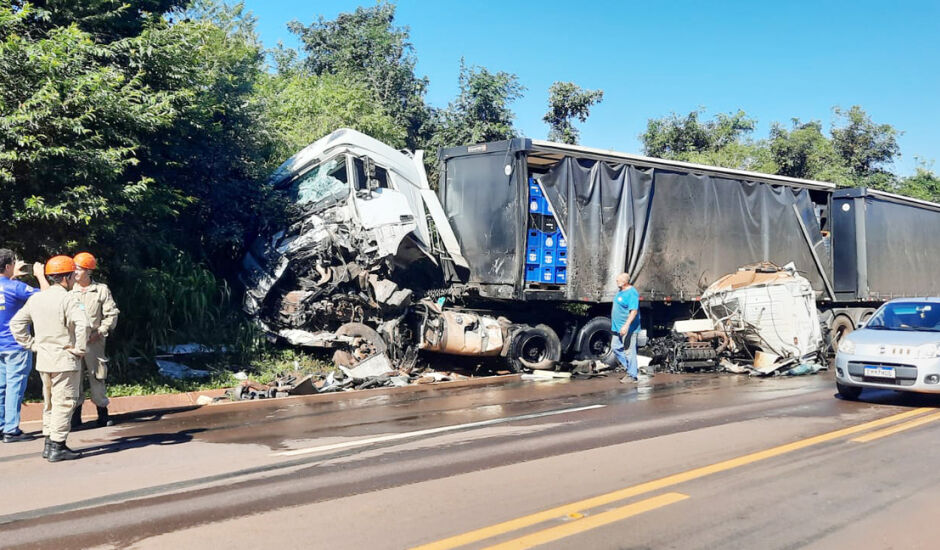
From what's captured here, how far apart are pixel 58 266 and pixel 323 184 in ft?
21.9

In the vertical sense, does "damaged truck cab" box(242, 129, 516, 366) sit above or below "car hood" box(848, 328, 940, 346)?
above

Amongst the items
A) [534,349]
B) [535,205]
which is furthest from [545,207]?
[534,349]

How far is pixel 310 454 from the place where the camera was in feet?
20.7

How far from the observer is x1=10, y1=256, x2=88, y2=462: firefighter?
6.14m

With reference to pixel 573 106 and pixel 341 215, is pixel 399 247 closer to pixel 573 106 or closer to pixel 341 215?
pixel 341 215

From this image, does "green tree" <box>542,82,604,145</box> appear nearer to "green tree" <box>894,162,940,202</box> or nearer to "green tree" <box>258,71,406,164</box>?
"green tree" <box>258,71,406,164</box>

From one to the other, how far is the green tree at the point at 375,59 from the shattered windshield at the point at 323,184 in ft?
37.6

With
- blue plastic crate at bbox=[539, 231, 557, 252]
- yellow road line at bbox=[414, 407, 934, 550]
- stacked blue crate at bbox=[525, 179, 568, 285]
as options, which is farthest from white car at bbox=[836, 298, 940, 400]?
blue plastic crate at bbox=[539, 231, 557, 252]

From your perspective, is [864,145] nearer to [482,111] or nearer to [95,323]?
[482,111]

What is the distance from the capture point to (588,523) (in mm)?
4402

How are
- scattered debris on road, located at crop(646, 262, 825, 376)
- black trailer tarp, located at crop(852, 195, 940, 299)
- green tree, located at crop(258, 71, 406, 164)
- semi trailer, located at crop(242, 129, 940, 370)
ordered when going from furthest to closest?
green tree, located at crop(258, 71, 406, 164)
black trailer tarp, located at crop(852, 195, 940, 299)
scattered debris on road, located at crop(646, 262, 825, 376)
semi trailer, located at crop(242, 129, 940, 370)

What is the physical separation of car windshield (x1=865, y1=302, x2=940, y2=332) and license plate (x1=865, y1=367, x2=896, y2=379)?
3.15 ft

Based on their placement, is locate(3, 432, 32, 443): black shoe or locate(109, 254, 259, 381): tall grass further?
locate(109, 254, 259, 381): tall grass

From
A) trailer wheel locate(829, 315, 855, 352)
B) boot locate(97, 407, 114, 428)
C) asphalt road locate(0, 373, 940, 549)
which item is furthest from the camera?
trailer wheel locate(829, 315, 855, 352)
